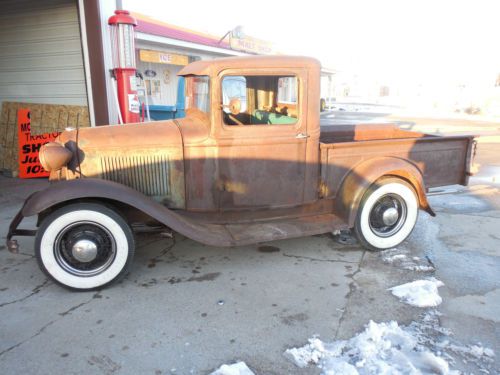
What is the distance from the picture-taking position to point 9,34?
7.25 m

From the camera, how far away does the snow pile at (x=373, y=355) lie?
2238 millimetres

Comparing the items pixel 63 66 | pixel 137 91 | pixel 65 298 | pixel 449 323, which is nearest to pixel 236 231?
pixel 65 298

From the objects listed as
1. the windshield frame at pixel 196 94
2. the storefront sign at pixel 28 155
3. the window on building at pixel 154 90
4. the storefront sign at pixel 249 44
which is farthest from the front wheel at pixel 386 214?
the storefront sign at pixel 249 44

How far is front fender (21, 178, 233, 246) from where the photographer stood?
292 centimetres

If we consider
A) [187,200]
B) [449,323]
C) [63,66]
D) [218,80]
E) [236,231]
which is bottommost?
[449,323]

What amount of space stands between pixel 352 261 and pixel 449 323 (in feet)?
3.66

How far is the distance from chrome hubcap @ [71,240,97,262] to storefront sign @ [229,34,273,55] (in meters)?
14.3

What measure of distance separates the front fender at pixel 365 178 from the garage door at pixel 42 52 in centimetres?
505

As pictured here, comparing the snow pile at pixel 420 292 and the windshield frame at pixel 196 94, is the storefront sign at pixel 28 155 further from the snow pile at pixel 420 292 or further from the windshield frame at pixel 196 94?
→ the snow pile at pixel 420 292

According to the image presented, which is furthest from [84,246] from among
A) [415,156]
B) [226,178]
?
[415,156]

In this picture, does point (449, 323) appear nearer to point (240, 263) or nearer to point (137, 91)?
point (240, 263)

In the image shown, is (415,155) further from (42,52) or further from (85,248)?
(42,52)

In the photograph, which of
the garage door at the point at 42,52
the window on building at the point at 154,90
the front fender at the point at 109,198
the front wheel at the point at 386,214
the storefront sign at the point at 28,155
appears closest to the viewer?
the front fender at the point at 109,198

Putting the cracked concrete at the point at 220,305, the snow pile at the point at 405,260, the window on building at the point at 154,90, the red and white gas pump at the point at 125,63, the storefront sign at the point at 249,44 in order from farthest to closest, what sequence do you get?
the storefront sign at the point at 249,44 < the window on building at the point at 154,90 < the red and white gas pump at the point at 125,63 < the snow pile at the point at 405,260 < the cracked concrete at the point at 220,305
